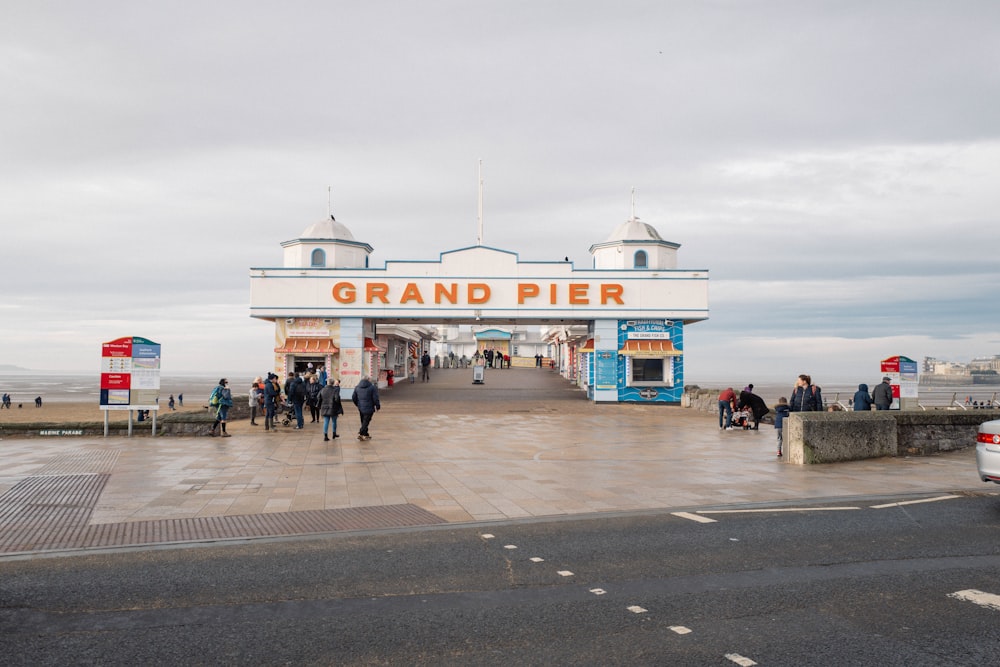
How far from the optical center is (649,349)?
123 feet

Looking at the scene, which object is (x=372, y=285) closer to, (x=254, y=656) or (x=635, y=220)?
Result: (x=635, y=220)

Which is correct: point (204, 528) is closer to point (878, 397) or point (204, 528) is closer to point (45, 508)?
point (45, 508)

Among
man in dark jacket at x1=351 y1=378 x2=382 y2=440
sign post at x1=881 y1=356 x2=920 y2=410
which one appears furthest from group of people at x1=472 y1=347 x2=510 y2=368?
man in dark jacket at x1=351 y1=378 x2=382 y2=440

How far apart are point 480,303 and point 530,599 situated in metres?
32.0

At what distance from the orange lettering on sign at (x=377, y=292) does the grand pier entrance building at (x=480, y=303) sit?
51 mm

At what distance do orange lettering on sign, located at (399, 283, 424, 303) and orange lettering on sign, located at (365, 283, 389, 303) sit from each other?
80cm

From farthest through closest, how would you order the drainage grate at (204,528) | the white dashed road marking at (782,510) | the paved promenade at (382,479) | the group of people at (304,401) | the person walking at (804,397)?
the group of people at (304,401), the person walking at (804,397), the white dashed road marking at (782,510), the paved promenade at (382,479), the drainage grate at (204,528)

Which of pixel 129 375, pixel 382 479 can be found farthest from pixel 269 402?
pixel 382 479

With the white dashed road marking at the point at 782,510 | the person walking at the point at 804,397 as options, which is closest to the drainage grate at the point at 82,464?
the white dashed road marking at the point at 782,510

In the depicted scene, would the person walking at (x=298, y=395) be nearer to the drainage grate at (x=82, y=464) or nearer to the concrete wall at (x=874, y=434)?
the drainage grate at (x=82, y=464)

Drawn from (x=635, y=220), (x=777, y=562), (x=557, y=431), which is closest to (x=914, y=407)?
(x=557, y=431)

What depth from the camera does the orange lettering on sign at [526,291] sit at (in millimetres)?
37812

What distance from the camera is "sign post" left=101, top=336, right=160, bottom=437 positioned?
65.2 feet

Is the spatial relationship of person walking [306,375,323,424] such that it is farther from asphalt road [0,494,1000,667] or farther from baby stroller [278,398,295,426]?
asphalt road [0,494,1000,667]
